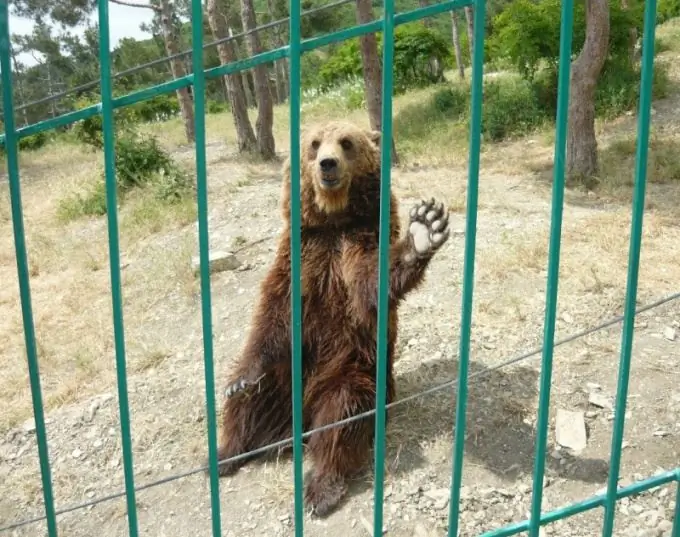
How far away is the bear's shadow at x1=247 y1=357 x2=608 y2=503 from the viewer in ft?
10.9

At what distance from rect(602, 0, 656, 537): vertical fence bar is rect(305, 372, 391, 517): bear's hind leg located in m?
1.46

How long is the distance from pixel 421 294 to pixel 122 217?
445 centimetres

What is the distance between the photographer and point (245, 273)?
615 centimetres

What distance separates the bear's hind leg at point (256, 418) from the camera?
379 centimetres

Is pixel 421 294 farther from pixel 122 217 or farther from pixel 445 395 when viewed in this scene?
pixel 122 217

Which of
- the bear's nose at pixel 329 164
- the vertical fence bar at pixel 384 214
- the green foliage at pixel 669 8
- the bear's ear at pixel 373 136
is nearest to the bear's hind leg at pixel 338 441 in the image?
the bear's nose at pixel 329 164

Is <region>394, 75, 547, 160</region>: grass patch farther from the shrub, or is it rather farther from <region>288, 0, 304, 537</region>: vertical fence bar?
<region>288, 0, 304, 537</region>: vertical fence bar

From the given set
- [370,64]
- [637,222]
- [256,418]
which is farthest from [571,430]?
[370,64]

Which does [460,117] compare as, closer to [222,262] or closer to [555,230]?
[222,262]

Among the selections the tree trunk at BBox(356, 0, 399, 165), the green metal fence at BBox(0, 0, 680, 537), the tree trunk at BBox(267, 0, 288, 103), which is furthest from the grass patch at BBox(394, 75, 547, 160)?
the tree trunk at BBox(267, 0, 288, 103)

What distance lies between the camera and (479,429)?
3621mm

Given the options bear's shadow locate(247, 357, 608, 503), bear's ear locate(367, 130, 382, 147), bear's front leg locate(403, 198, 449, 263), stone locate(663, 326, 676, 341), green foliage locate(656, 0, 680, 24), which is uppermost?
green foliage locate(656, 0, 680, 24)

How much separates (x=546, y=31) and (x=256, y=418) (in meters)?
9.84

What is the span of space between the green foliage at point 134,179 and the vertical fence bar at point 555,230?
7.19m
